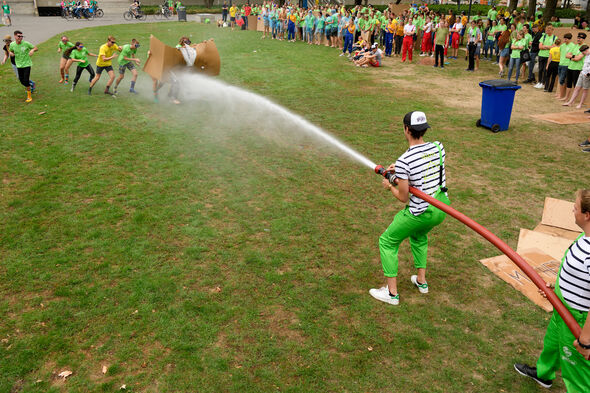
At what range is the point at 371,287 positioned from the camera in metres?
5.66

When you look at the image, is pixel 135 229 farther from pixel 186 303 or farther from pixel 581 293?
pixel 581 293

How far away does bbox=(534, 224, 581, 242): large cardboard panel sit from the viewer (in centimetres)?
677

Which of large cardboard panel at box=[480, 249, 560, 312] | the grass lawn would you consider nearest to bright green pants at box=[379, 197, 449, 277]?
the grass lawn

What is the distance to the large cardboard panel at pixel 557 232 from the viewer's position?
677 cm

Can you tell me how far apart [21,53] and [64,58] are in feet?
6.01

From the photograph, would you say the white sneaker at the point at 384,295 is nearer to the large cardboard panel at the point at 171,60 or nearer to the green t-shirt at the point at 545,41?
the large cardboard panel at the point at 171,60

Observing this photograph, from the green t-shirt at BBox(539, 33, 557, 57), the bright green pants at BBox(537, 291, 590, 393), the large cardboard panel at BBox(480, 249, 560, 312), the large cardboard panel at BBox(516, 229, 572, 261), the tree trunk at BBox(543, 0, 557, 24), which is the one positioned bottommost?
the large cardboard panel at BBox(480, 249, 560, 312)

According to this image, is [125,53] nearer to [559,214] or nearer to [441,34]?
[559,214]

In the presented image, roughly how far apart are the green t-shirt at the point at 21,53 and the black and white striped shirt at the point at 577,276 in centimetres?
1555

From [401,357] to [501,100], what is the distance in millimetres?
9355

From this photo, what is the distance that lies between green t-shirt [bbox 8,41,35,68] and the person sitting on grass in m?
14.4

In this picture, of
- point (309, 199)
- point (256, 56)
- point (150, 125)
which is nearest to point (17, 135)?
point (150, 125)

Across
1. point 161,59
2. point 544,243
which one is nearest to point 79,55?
point 161,59

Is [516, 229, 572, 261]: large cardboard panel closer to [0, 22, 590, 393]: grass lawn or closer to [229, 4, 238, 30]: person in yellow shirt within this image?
[0, 22, 590, 393]: grass lawn
